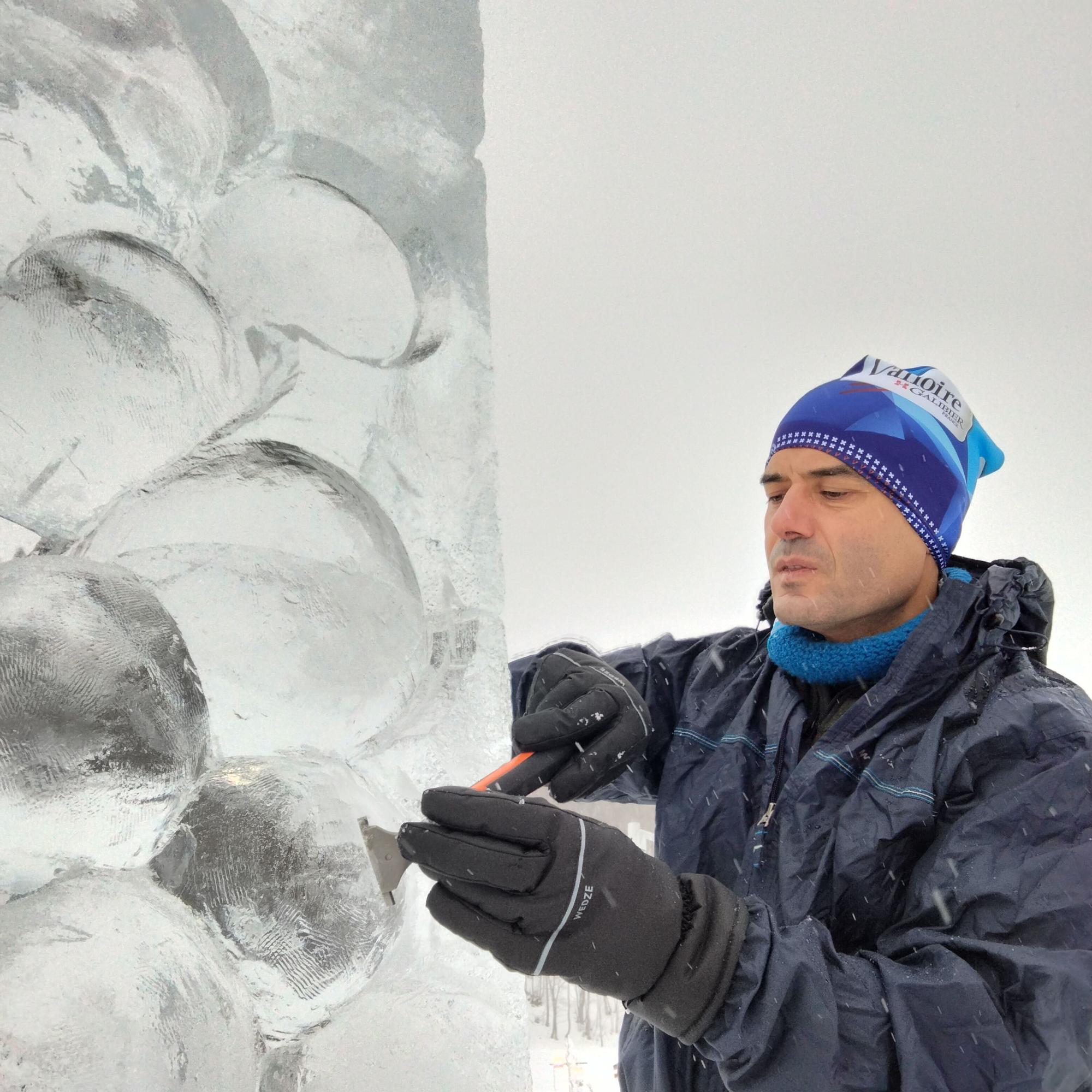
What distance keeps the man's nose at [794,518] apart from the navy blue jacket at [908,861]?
6.5 inches

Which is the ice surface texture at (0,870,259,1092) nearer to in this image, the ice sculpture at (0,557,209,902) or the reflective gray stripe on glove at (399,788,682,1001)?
the ice sculpture at (0,557,209,902)

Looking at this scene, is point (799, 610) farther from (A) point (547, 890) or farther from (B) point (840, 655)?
(A) point (547, 890)

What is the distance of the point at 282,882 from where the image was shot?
577 mm

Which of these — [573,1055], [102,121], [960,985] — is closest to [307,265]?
[102,121]

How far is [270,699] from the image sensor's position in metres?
0.65

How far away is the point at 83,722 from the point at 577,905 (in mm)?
392

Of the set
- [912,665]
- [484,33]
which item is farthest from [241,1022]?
[484,33]

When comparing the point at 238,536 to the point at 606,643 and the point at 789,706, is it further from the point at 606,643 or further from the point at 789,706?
the point at 606,643

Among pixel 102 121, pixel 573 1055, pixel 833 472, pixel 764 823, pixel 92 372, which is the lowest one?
pixel 573 1055

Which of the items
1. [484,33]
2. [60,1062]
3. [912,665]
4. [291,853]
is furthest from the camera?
[484,33]

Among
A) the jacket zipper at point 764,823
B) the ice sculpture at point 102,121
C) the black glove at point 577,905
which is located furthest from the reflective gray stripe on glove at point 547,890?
the ice sculpture at point 102,121

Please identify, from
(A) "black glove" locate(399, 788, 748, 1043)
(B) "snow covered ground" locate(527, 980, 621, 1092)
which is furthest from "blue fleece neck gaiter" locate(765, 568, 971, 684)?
(B) "snow covered ground" locate(527, 980, 621, 1092)

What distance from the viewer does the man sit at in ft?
2.34

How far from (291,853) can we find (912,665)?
0.66m
